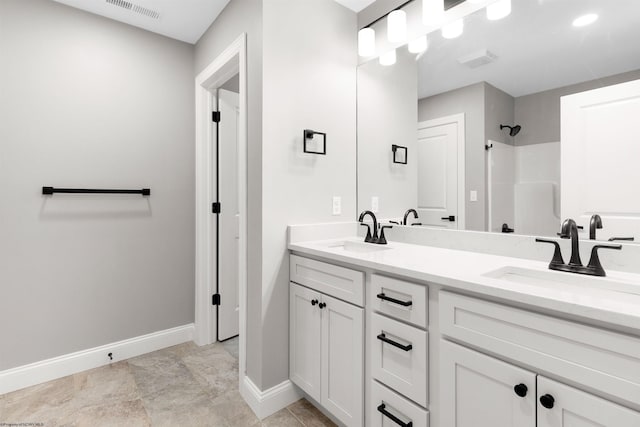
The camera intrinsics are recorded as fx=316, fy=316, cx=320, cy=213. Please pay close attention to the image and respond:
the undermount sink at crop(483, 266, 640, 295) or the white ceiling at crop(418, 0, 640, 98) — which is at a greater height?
the white ceiling at crop(418, 0, 640, 98)

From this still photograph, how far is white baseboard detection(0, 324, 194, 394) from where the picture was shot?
1.94m

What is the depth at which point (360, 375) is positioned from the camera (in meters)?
1.40

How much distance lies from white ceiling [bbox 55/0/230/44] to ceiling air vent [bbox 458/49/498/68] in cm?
153

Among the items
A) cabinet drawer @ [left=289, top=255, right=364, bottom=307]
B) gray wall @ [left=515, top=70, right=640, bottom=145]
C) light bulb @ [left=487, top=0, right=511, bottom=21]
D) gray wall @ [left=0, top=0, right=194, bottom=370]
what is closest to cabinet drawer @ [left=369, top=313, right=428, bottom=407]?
cabinet drawer @ [left=289, top=255, right=364, bottom=307]

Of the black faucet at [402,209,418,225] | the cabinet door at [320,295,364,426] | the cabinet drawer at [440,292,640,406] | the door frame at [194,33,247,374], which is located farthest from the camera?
the door frame at [194,33,247,374]

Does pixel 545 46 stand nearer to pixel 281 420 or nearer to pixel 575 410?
pixel 575 410

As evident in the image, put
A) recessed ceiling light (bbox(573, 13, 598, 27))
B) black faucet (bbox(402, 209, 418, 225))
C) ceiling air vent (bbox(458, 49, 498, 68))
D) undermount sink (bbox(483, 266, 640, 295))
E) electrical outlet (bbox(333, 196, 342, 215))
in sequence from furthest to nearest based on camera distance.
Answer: electrical outlet (bbox(333, 196, 342, 215)) → black faucet (bbox(402, 209, 418, 225)) → ceiling air vent (bbox(458, 49, 498, 68)) → recessed ceiling light (bbox(573, 13, 598, 27)) → undermount sink (bbox(483, 266, 640, 295))

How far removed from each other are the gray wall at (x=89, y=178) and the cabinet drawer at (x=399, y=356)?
6.12 ft

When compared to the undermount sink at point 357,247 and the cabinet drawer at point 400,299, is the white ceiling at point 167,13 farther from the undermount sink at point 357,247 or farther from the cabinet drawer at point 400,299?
the cabinet drawer at point 400,299

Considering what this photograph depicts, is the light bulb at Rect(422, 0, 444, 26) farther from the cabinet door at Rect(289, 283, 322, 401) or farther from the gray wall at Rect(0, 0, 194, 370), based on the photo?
the gray wall at Rect(0, 0, 194, 370)

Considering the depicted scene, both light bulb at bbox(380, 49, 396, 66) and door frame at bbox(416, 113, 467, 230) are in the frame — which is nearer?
door frame at bbox(416, 113, 467, 230)

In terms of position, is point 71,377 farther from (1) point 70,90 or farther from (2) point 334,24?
(2) point 334,24

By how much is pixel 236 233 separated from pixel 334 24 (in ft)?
5.69

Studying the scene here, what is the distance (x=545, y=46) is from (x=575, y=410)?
1395 millimetres
